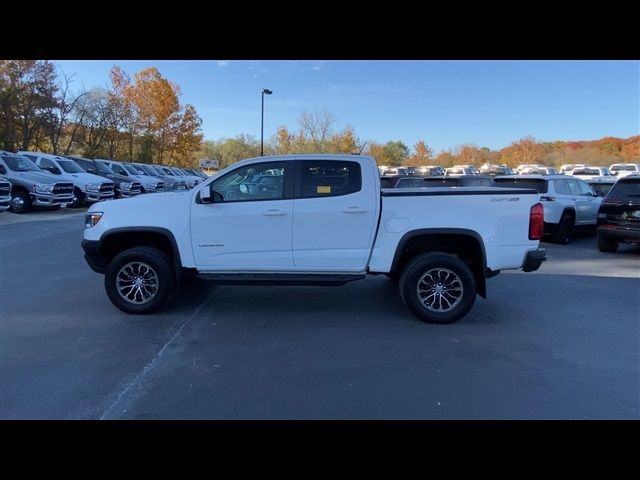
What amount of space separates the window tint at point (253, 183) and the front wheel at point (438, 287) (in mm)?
1870

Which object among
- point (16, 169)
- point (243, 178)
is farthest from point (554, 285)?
point (16, 169)

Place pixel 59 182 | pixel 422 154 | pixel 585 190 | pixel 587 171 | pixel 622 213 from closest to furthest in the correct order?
pixel 622 213, pixel 585 190, pixel 59 182, pixel 587 171, pixel 422 154

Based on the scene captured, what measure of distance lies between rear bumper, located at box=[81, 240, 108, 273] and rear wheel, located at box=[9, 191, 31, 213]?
12.7m

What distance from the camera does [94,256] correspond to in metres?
5.09

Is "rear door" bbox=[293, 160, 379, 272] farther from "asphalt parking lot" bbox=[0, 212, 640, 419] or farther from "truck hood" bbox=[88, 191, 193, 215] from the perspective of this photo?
"truck hood" bbox=[88, 191, 193, 215]

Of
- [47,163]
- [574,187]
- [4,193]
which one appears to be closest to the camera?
[574,187]

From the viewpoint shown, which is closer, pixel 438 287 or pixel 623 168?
pixel 438 287

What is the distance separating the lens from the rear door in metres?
4.80

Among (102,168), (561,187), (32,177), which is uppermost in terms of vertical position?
(102,168)

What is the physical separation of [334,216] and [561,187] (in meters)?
8.71

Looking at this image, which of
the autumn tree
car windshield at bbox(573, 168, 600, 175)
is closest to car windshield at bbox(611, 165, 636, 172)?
car windshield at bbox(573, 168, 600, 175)

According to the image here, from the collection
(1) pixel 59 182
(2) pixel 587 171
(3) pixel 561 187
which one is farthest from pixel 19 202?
(2) pixel 587 171

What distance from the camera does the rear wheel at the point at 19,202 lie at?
14.8 m

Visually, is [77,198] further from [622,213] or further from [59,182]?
[622,213]
